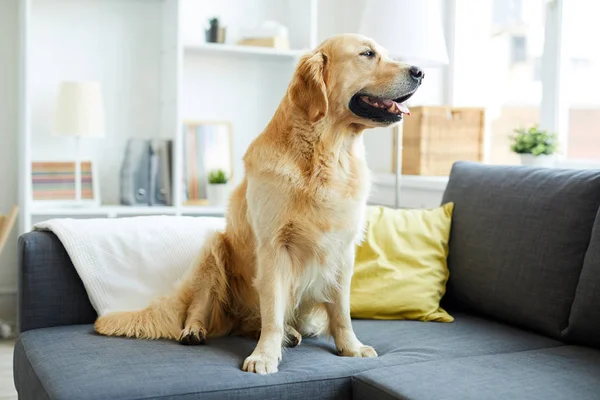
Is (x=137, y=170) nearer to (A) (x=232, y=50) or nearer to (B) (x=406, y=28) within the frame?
(A) (x=232, y=50)

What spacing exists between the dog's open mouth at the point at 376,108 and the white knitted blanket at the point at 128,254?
66 centimetres

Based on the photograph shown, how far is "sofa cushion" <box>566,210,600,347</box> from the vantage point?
1962 millimetres

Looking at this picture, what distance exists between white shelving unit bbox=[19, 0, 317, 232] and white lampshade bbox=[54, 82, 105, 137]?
5.5 inches

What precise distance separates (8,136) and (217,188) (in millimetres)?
1064

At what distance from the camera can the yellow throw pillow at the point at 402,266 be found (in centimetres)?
234

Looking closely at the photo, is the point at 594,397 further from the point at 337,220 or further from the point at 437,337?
the point at 337,220

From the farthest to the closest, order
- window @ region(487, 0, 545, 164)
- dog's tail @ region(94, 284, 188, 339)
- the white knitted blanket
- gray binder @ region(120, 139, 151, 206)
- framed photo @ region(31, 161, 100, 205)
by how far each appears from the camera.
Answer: gray binder @ region(120, 139, 151, 206), framed photo @ region(31, 161, 100, 205), window @ region(487, 0, 545, 164), the white knitted blanket, dog's tail @ region(94, 284, 188, 339)

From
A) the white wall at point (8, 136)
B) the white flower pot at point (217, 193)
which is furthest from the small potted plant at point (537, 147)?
the white wall at point (8, 136)

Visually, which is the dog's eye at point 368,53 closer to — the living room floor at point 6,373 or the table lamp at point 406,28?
the table lamp at point 406,28

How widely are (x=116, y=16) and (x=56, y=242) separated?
1918 millimetres

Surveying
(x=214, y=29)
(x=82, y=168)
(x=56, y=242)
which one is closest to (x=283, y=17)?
(x=214, y=29)

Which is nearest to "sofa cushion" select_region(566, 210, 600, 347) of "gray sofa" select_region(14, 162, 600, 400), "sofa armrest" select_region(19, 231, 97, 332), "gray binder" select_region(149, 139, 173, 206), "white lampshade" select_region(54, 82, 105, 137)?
"gray sofa" select_region(14, 162, 600, 400)

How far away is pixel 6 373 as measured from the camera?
3.05 metres

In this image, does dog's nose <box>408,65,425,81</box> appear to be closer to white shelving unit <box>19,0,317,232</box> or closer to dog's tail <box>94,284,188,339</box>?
dog's tail <box>94,284,188,339</box>
